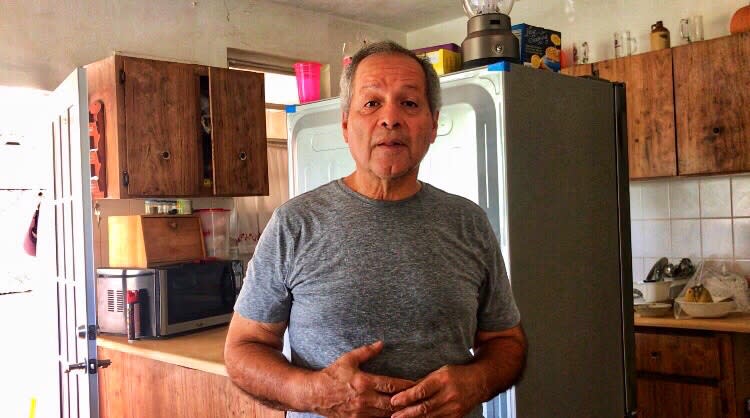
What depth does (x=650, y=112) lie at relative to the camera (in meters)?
3.37

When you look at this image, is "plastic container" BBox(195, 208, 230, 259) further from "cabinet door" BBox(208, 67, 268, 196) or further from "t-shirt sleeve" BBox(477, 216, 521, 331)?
"t-shirt sleeve" BBox(477, 216, 521, 331)

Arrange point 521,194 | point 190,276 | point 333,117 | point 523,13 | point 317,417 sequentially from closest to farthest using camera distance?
point 317,417
point 521,194
point 333,117
point 190,276
point 523,13

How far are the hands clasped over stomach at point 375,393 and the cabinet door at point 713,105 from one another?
8.40ft

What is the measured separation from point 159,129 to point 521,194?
212 cm

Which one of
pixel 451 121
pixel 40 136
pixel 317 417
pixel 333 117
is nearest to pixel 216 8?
pixel 40 136

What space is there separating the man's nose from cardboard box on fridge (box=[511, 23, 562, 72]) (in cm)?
77

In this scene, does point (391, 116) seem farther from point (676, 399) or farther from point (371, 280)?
point (676, 399)

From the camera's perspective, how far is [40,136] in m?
3.29

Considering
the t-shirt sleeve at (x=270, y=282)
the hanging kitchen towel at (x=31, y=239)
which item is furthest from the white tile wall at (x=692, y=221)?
the hanging kitchen towel at (x=31, y=239)

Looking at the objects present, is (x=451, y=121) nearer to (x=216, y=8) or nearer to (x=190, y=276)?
(x=190, y=276)

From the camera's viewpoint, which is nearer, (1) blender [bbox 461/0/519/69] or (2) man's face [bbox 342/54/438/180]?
(2) man's face [bbox 342/54/438/180]

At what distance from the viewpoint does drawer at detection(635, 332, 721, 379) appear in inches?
114

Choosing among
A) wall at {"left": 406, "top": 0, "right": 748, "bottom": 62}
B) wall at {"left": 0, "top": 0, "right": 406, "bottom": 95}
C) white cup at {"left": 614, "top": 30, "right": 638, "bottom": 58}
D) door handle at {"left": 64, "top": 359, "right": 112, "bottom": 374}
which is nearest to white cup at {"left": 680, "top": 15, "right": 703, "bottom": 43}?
wall at {"left": 406, "top": 0, "right": 748, "bottom": 62}

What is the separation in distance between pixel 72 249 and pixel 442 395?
6.36ft
